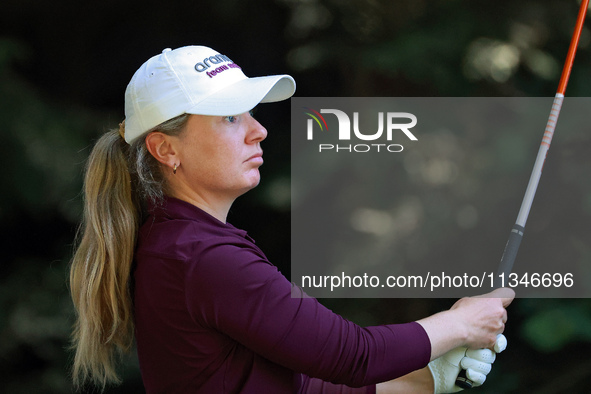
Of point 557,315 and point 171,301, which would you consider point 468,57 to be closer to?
point 557,315

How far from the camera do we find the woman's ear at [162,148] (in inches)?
52.1

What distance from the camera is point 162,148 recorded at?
133 centimetres

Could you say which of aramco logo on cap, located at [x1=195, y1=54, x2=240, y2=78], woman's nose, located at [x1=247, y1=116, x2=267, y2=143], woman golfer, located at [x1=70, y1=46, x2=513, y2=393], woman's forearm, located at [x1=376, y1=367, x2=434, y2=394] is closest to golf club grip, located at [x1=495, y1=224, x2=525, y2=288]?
woman golfer, located at [x1=70, y1=46, x2=513, y2=393]

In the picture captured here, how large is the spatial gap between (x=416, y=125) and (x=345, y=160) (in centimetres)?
26

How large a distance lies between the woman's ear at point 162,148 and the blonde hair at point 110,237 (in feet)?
0.05

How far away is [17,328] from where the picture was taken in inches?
85.8

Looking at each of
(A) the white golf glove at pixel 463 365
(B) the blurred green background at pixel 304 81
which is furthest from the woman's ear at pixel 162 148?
(B) the blurred green background at pixel 304 81

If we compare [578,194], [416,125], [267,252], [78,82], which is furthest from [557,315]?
[78,82]

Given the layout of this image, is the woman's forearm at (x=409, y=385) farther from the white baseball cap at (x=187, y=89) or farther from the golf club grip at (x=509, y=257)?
the white baseball cap at (x=187, y=89)

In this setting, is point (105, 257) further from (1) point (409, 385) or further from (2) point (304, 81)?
(2) point (304, 81)

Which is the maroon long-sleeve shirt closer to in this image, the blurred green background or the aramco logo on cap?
the aramco logo on cap

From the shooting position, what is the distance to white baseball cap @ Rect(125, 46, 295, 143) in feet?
4.18

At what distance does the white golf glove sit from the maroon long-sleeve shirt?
19 cm

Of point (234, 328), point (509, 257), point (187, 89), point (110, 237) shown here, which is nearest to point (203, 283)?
point (234, 328)
